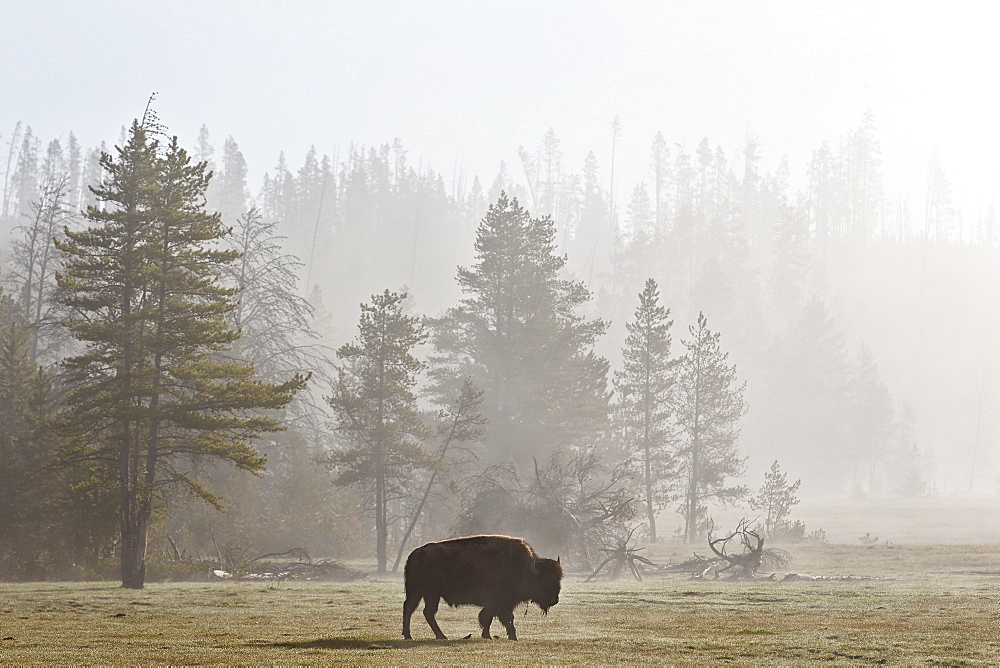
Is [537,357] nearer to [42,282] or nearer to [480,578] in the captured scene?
[42,282]

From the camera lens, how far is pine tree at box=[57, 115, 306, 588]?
27.8 m

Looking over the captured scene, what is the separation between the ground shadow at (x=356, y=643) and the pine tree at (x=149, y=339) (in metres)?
14.2

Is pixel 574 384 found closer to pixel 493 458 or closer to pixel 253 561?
pixel 493 458

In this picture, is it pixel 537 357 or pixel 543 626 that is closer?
pixel 543 626

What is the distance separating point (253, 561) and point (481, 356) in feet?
75.3

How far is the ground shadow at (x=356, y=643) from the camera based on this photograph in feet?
42.3

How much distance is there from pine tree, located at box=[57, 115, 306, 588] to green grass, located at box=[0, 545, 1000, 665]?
381cm

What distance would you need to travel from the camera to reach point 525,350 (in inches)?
2147

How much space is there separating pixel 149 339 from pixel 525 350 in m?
28.8

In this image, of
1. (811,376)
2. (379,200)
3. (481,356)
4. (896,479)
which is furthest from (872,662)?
(379,200)

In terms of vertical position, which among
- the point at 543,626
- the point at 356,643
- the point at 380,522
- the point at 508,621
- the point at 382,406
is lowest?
the point at 543,626

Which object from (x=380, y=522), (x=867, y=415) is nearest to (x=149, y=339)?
(x=380, y=522)

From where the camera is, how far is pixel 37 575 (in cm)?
3322

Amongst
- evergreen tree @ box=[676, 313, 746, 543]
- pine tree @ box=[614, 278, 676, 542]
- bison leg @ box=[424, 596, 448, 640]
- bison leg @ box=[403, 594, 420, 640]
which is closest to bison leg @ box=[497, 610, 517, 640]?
bison leg @ box=[424, 596, 448, 640]
